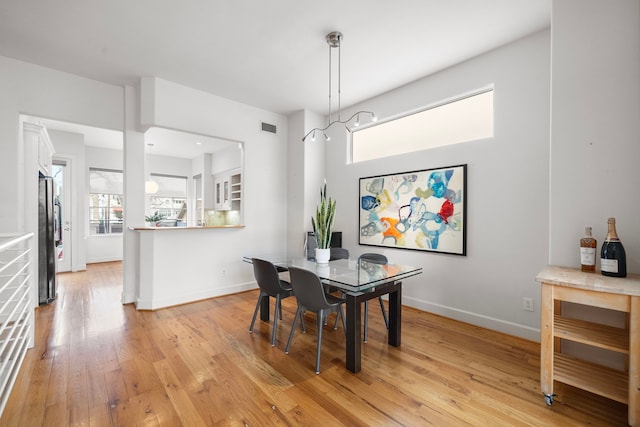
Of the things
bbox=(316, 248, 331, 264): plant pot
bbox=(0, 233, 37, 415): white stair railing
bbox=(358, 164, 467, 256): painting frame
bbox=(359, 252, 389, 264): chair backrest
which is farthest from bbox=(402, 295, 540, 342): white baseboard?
bbox=(0, 233, 37, 415): white stair railing

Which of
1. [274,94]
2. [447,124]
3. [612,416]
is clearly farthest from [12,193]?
[612,416]

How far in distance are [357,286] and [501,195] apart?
72.9 inches

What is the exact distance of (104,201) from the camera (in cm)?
671

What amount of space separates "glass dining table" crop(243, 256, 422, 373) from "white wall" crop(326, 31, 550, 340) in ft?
3.11

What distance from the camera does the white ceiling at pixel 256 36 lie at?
7.45 ft

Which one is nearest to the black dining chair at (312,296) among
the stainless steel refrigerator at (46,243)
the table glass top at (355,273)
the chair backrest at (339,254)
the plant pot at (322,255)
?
the table glass top at (355,273)

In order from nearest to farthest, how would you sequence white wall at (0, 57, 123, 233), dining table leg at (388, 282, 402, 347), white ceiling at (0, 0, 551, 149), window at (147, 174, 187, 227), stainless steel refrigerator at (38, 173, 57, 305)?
white ceiling at (0, 0, 551, 149), dining table leg at (388, 282, 402, 347), white wall at (0, 57, 123, 233), stainless steel refrigerator at (38, 173, 57, 305), window at (147, 174, 187, 227)

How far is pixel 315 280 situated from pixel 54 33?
3186 millimetres

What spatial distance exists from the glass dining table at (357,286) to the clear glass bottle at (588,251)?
106 centimetres

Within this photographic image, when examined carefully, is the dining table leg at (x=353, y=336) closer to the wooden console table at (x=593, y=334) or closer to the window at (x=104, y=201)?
the wooden console table at (x=593, y=334)

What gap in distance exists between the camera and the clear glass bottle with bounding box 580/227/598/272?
183 cm

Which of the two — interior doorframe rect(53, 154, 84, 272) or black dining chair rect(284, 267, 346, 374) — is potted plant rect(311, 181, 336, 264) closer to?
black dining chair rect(284, 267, 346, 374)

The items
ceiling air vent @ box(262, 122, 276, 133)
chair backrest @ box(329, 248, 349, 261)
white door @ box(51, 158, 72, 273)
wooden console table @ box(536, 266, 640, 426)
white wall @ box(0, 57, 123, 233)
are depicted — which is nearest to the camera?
wooden console table @ box(536, 266, 640, 426)

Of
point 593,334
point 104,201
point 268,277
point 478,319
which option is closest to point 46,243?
point 268,277
